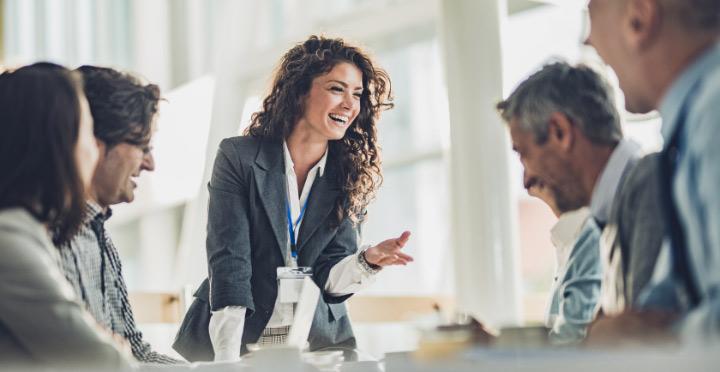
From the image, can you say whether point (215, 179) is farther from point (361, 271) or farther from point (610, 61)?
point (610, 61)

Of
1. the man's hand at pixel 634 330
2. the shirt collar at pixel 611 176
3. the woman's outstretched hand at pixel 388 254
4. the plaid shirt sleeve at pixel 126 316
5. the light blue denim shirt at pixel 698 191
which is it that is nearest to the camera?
the light blue denim shirt at pixel 698 191

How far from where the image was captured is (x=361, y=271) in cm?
267

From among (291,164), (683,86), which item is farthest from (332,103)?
(683,86)

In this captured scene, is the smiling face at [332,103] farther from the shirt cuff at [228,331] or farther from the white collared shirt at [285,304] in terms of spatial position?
the shirt cuff at [228,331]

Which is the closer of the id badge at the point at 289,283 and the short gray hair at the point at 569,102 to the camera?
the short gray hair at the point at 569,102

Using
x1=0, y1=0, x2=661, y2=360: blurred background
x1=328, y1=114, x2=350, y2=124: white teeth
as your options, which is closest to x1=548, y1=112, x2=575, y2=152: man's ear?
x1=0, y1=0, x2=661, y2=360: blurred background

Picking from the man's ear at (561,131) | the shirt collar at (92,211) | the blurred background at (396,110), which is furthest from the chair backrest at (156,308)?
the man's ear at (561,131)

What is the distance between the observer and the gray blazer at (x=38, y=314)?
1.85 meters

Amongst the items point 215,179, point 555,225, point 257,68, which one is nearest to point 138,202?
point 257,68

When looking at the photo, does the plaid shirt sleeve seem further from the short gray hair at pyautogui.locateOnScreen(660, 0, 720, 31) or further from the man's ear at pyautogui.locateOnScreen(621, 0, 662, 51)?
the short gray hair at pyautogui.locateOnScreen(660, 0, 720, 31)

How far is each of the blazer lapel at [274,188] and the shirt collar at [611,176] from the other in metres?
0.92

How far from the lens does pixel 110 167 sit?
7.36 feet

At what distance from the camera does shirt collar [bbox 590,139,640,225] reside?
1959mm

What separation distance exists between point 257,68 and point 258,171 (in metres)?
2.03
